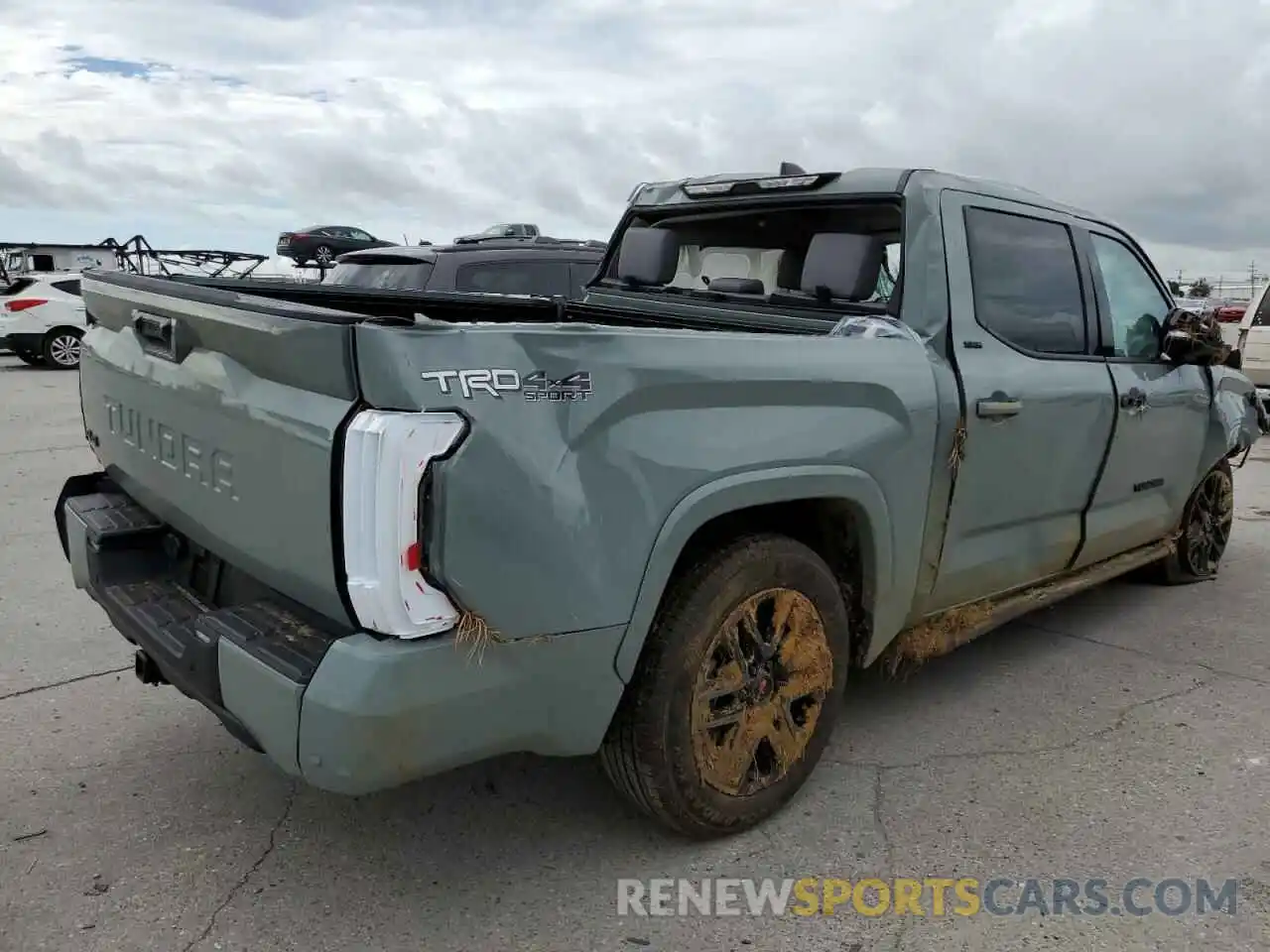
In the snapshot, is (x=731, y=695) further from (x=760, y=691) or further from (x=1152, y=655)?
(x=1152, y=655)

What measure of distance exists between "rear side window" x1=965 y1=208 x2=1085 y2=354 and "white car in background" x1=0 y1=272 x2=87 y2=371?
1503 centimetres

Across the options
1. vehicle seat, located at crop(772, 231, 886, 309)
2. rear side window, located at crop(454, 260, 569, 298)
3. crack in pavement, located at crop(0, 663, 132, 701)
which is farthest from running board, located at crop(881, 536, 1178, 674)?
rear side window, located at crop(454, 260, 569, 298)

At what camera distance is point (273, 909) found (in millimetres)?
2586

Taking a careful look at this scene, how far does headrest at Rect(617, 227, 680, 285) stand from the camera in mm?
4457

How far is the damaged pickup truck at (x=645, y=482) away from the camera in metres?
2.12

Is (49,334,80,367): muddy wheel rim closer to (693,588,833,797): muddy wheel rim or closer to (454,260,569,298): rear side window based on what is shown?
(454,260,569,298): rear side window

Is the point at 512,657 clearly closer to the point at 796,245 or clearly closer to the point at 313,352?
the point at 313,352

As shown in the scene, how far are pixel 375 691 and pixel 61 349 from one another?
1660cm

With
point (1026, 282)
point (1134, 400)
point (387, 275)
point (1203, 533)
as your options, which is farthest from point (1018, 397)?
point (387, 275)

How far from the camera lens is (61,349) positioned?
16172 millimetres

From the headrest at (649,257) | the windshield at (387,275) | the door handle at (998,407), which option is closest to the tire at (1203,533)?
the door handle at (998,407)

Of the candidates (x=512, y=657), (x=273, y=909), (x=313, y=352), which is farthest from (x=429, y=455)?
(x=273, y=909)

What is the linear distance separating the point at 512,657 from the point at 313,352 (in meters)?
0.77

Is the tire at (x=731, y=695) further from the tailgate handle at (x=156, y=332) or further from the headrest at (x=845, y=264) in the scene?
the tailgate handle at (x=156, y=332)
